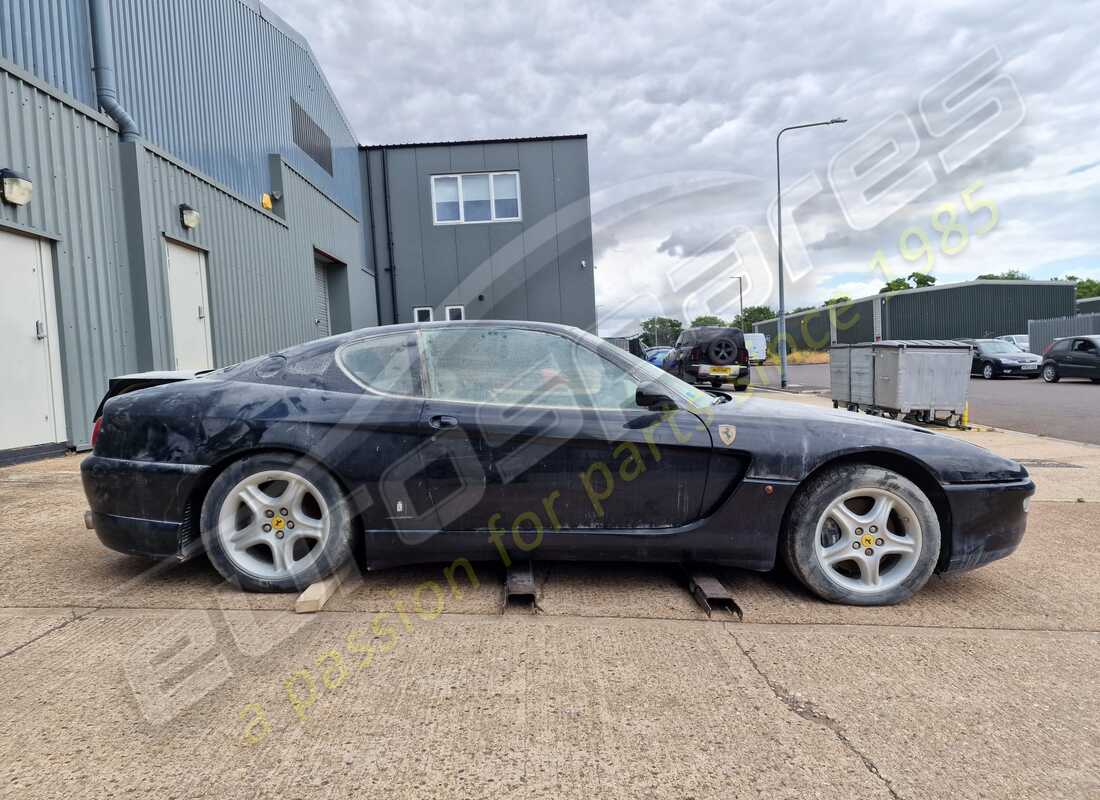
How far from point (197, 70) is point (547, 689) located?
36.0ft

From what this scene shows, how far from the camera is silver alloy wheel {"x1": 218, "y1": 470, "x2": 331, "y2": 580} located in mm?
2977

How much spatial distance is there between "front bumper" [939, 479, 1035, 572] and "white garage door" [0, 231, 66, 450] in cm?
769

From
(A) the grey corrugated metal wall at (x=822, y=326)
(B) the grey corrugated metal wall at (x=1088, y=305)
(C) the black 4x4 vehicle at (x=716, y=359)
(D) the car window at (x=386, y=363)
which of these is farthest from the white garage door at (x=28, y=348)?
(B) the grey corrugated metal wall at (x=1088, y=305)

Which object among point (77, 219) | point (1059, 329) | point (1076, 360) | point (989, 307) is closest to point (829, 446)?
point (77, 219)

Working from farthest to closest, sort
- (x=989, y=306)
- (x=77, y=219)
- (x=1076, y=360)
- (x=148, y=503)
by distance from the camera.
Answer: (x=989, y=306) < (x=1076, y=360) < (x=77, y=219) < (x=148, y=503)

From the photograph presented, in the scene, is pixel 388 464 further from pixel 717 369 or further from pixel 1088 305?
pixel 1088 305

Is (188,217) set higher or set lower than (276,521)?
higher

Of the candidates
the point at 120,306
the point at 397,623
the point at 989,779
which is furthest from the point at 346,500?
the point at 120,306

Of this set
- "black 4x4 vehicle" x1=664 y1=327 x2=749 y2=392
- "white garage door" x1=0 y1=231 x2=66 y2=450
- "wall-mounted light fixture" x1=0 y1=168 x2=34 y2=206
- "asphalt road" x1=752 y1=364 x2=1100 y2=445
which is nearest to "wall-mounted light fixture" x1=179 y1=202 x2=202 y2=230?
"white garage door" x1=0 y1=231 x2=66 y2=450

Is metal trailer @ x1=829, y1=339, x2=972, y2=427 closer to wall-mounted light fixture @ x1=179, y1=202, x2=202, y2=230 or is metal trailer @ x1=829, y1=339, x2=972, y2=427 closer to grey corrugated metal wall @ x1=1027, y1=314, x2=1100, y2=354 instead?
wall-mounted light fixture @ x1=179, y1=202, x2=202, y2=230

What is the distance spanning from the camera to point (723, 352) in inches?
698

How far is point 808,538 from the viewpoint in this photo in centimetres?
291

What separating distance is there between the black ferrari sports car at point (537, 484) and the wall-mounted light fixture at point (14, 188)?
4.67 m

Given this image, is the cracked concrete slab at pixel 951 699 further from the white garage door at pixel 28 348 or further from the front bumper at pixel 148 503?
the white garage door at pixel 28 348
